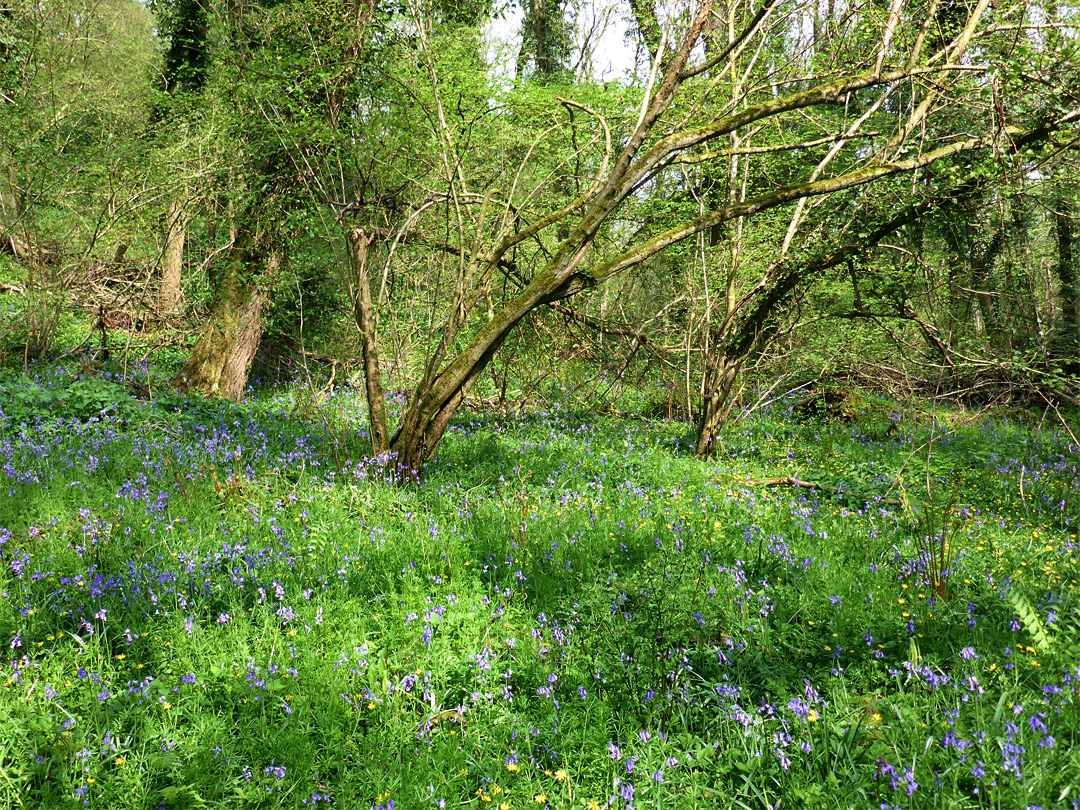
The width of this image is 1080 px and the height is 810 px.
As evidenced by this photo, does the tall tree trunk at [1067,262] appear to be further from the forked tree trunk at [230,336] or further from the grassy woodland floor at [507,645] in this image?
the forked tree trunk at [230,336]

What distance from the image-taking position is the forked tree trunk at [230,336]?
9.02m

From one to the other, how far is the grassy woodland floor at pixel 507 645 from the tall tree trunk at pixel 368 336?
438 mm

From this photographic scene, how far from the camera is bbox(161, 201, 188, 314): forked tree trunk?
8411mm

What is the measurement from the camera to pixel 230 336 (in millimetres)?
9297

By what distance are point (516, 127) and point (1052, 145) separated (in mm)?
6162

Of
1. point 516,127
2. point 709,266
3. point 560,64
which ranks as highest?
point 560,64

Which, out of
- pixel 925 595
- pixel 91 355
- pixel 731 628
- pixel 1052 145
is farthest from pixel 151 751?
pixel 91 355

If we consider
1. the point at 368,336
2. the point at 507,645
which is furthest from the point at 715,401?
the point at 507,645

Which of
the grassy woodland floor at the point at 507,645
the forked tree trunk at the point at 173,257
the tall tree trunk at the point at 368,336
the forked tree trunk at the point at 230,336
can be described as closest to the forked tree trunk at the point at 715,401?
the grassy woodland floor at the point at 507,645

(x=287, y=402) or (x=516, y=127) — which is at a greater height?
(x=516, y=127)

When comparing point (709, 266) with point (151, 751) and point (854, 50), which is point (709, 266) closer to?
point (854, 50)

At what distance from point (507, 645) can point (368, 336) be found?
3.64 m

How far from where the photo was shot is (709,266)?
872 centimetres

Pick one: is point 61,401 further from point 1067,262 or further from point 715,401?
point 1067,262
